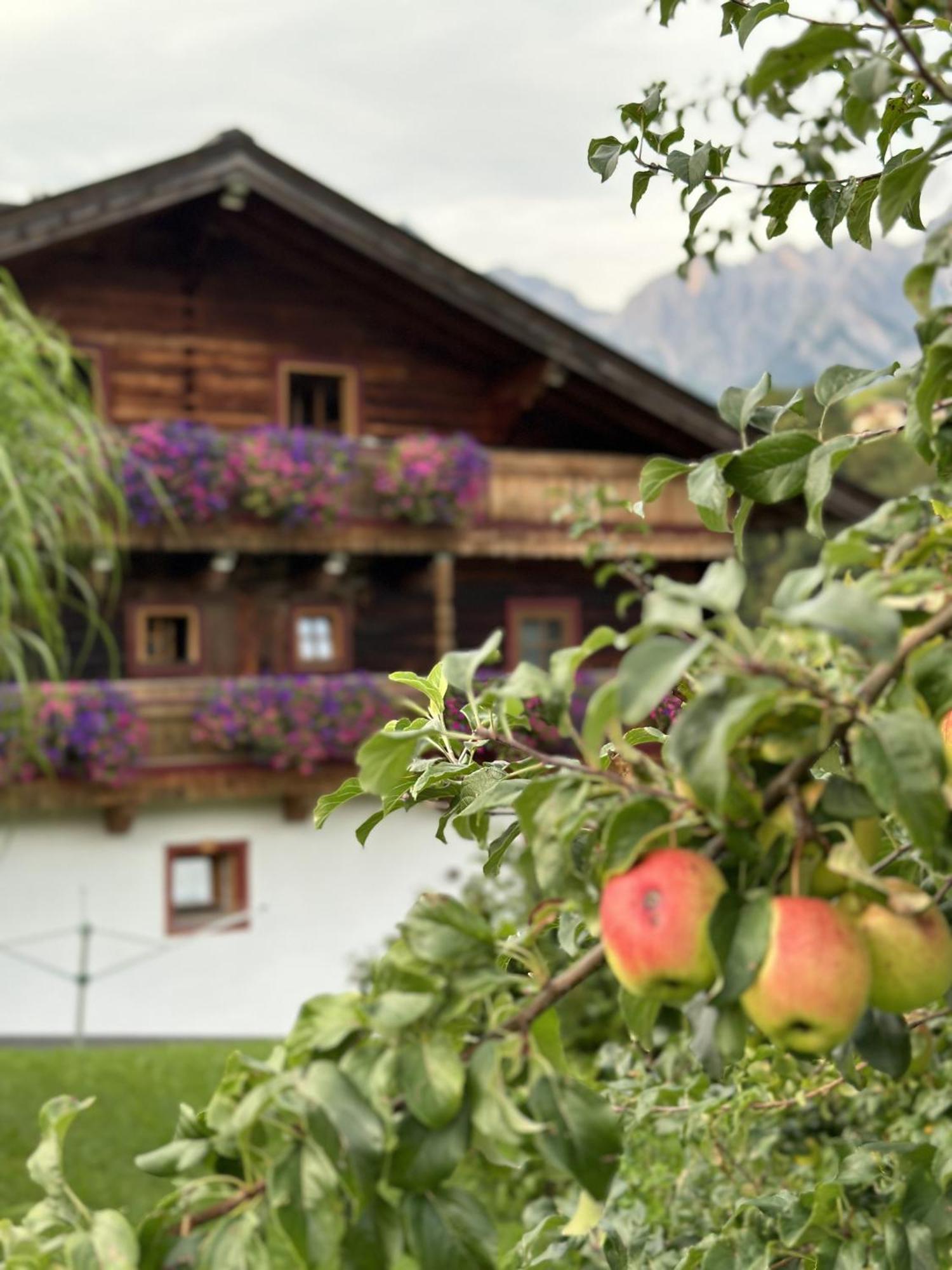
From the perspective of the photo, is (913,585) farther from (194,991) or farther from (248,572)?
(248,572)

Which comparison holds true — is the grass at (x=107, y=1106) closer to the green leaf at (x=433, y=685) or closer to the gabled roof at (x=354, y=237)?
the green leaf at (x=433, y=685)

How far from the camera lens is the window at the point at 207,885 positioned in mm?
11766

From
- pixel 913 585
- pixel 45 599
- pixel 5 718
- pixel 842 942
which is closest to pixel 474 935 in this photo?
pixel 842 942

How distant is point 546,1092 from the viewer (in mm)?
813

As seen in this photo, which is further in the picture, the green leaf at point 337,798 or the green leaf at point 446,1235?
the green leaf at point 337,798

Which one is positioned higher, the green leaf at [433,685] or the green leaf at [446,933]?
the green leaf at [433,685]

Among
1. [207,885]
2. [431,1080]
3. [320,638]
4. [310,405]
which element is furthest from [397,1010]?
[310,405]

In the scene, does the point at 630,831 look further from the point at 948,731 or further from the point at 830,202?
the point at 830,202

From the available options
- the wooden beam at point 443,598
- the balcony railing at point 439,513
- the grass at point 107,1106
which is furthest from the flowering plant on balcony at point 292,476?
the grass at point 107,1106

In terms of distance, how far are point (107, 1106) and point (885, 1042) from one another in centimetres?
697

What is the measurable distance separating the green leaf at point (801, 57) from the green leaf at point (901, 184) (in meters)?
0.10

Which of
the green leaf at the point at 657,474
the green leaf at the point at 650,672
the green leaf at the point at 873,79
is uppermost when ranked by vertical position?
the green leaf at the point at 873,79

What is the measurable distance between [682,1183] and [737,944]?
1905 millimetres

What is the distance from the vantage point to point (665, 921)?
2.59 ft
